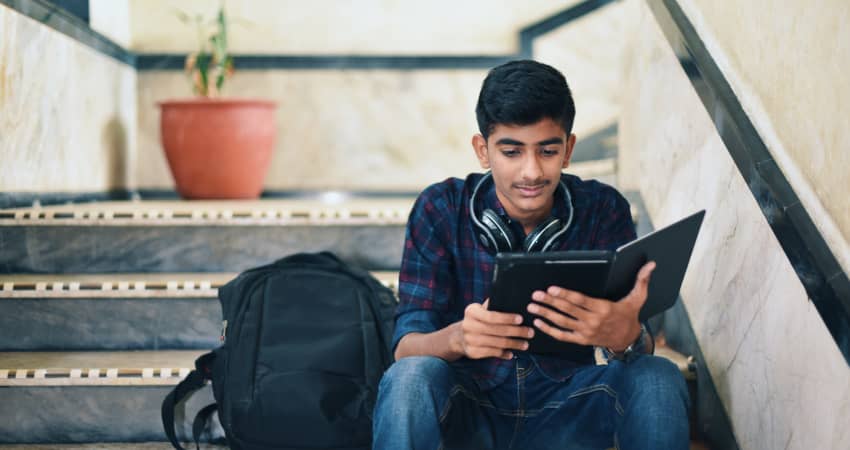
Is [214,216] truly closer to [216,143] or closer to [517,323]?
[216,143]

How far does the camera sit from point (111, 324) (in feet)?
7.29

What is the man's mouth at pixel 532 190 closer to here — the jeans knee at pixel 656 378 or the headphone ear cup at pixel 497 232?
the headphone ear cup at pixel 497 232

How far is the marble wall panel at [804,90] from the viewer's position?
1.37 meters

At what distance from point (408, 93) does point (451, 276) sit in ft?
7.80

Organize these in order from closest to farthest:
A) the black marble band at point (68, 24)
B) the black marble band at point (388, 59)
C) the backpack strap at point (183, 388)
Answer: the backpack strap at point (183, 388) → the black marble band at point (68, 24) → the black marble band at point (388, 59)

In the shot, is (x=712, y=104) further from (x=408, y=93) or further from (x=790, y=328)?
(x=408, y=93)

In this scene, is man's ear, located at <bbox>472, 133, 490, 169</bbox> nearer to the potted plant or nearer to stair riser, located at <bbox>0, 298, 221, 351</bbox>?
stair riser, located at <bbox>0, 298, 221, 351</bbox>

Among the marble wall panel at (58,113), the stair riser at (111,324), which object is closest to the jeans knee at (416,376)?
the stair riser at (111,324)

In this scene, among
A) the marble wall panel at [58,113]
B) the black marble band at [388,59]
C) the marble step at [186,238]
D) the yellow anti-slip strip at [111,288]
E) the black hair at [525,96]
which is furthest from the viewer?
the black marble band at [388,59]

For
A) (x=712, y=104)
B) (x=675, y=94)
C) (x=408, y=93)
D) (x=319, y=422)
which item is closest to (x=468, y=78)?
(x=408, y=93)

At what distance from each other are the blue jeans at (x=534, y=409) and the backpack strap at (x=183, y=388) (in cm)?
58

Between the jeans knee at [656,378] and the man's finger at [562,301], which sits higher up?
the man's finger at [562,301]

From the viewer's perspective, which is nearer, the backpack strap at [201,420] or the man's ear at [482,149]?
the man's ear at [482,149]

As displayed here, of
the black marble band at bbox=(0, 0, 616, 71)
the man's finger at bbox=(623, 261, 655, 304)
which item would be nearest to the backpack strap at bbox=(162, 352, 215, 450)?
the man's finger at bbox=(623, 261, 655, 304)
